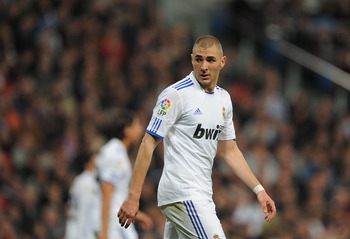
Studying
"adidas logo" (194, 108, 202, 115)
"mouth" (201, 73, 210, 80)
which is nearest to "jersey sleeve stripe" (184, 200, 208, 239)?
"adidas logo" (194, 108, 202, 115)

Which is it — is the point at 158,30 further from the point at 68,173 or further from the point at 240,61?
the point at 68,173

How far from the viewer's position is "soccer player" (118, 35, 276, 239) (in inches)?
216

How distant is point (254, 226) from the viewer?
12266mm

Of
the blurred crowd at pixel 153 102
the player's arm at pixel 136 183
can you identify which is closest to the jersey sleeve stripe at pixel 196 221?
the player's arm at pixel 136 183

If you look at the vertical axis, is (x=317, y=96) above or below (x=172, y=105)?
above

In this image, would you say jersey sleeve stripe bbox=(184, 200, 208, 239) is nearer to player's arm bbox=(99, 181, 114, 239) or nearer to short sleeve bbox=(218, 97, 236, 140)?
short sleeve bbox=(218, 97, 236, 140)

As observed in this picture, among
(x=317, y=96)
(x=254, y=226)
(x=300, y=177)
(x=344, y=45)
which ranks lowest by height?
(x=254, y=226)

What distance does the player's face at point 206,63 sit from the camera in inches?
221

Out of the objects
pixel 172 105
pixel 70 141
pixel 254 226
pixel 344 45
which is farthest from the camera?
pixel 344 45

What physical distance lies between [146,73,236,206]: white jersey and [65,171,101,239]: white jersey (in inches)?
113

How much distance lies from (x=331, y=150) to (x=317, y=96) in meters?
2.01

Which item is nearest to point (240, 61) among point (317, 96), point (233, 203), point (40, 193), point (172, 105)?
point (317, 96)

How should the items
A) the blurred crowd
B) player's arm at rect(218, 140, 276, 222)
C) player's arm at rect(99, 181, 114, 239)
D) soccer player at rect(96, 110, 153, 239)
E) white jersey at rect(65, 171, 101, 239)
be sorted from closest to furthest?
player's arm at rect(218, 140, 276, 222) < player's arm at rect(99, 181, 114, 239) < soccer player at rect(96, 110, 153, 239) < white jersey at rect(65, 171, 101, 239) < the blurred crowd

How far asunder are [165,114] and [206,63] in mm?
550
